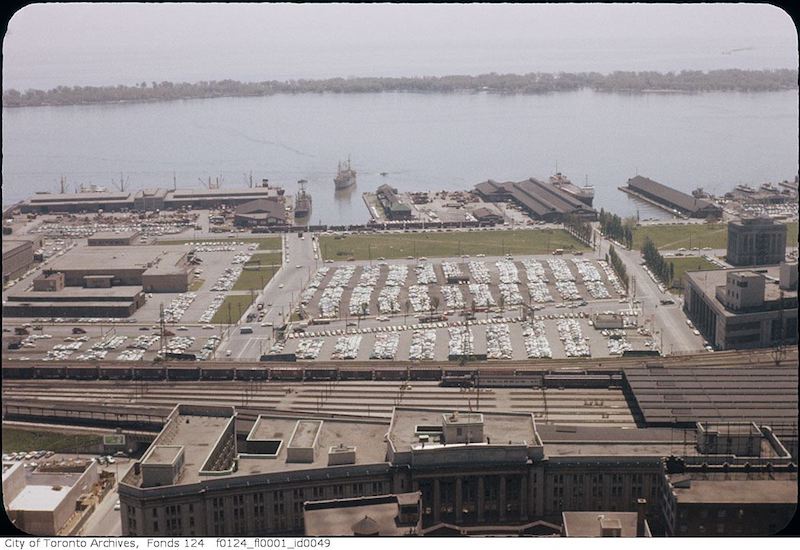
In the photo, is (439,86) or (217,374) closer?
(217,374)

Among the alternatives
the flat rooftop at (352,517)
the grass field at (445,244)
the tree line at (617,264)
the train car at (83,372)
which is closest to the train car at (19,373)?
the train car at (83,372)

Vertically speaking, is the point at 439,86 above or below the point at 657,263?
above

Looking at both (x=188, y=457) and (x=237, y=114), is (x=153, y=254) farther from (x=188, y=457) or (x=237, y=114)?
(x=237, y=114)

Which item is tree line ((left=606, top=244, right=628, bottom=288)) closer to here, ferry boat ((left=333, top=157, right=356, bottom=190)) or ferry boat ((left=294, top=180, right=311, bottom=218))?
ferry boat ((left=294, top=180, right=311, bottom=218))

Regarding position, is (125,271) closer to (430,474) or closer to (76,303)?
(76,303)

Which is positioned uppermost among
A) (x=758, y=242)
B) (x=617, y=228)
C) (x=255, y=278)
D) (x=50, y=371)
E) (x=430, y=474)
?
(x=758, y=242)

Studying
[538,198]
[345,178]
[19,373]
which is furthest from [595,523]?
[345,178]

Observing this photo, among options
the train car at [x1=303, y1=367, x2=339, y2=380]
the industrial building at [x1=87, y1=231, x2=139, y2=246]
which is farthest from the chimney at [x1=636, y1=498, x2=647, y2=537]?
the industrial building at [x1=87, y1=231, x2=139, y2=246]
